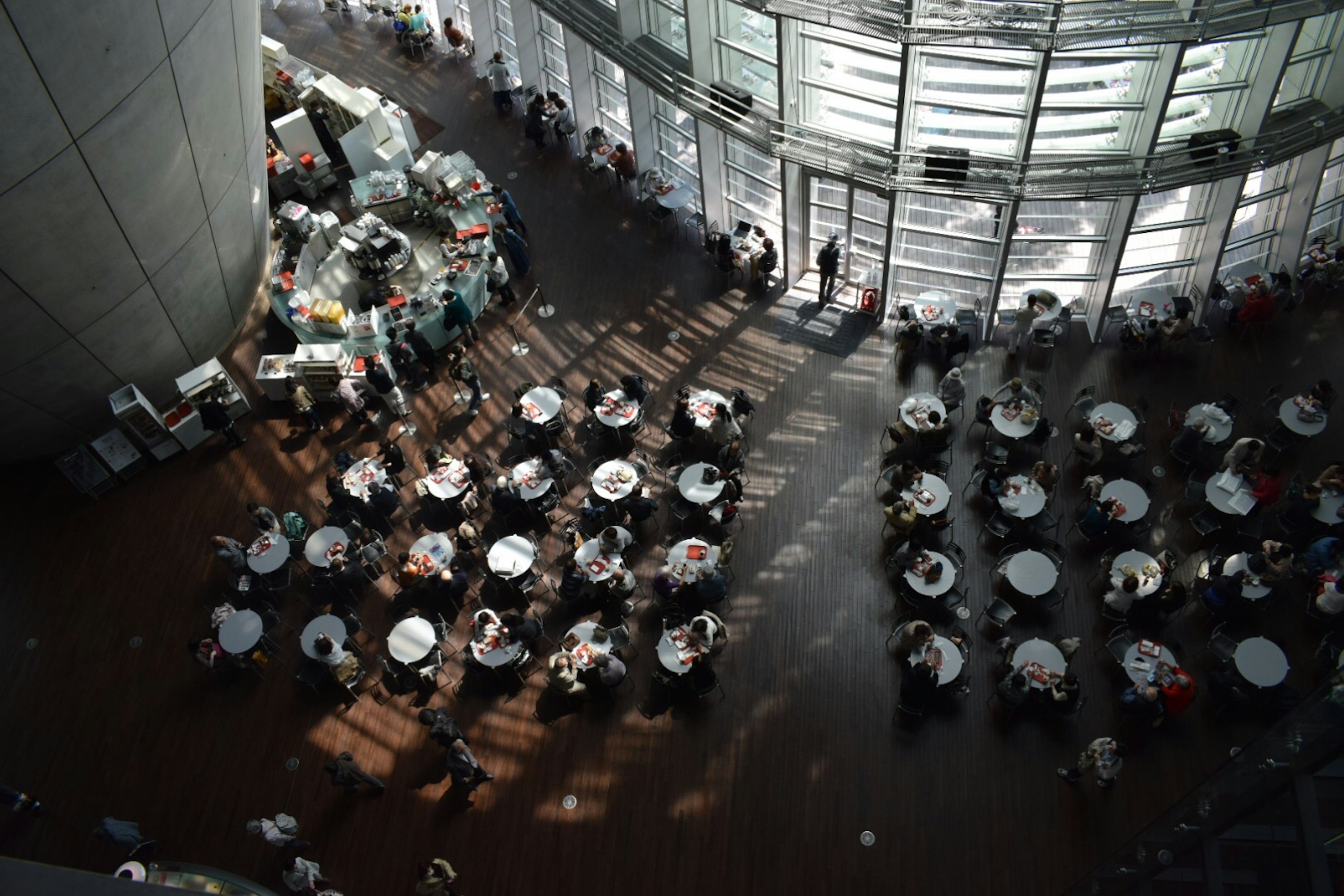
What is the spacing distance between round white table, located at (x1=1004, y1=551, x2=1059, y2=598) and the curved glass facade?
554cm

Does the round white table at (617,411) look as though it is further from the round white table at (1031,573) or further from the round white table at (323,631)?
the round white table at (1031,573)

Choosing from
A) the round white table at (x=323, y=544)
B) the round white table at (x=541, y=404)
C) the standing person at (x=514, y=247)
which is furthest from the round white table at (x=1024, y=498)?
the standing person at (x=514, y=247)

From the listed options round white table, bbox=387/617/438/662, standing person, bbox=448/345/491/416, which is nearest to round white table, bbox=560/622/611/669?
round white table, bbox=387/617/438/662

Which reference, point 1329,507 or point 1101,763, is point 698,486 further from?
point 1329,507

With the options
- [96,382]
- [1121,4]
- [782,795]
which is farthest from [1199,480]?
[96,382]

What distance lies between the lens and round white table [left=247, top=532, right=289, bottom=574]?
53.2 feet

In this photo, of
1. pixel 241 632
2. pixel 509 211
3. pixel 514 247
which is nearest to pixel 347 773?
pixel 241 632

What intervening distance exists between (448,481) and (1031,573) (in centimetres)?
950

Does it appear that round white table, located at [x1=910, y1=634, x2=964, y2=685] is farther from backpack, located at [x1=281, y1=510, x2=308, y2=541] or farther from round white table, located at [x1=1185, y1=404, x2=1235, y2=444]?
backpack, located at [x1=281, y1=510, x2=308, y2=541]

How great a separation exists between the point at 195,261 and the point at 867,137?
40.7 feet

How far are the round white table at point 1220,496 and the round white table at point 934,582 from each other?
13.5 ft

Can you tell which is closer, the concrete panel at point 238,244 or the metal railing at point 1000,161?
the metal railing at point 1000,161

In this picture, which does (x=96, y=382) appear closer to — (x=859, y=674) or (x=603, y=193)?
(x=603, y=193)

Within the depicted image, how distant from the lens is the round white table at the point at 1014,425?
53.5 ft
